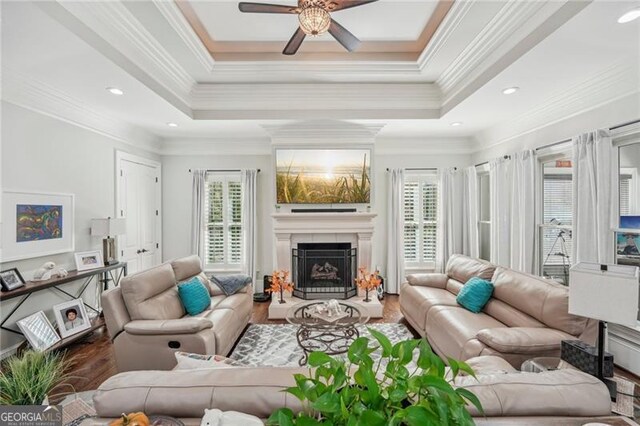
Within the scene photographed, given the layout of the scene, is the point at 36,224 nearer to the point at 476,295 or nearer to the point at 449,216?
the point at 476,295

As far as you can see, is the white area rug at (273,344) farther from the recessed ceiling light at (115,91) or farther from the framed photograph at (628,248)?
the recessed ceiling light at (115,91)

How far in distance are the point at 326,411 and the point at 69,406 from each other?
1.69 m

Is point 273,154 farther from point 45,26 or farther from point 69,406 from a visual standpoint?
point 69,406

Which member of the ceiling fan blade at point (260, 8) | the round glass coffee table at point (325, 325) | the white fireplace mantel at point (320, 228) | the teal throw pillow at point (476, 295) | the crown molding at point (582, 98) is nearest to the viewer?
the ceiling fan blade at point (260, 8)

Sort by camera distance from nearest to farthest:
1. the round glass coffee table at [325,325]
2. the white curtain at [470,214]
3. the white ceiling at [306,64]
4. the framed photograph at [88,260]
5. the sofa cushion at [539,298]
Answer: the white ceiling at [306,64]
the sofa cushion at [539,298]
the round glass coffee table at [325,325]
the framed photograph at [88,260]
the white curtain at [470,214]

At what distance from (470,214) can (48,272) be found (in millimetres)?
5570

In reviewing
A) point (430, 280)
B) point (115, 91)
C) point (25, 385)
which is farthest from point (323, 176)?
point (25, 385)

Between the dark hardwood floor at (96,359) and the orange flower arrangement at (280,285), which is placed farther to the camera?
the orange flower arrangement at (280,285)

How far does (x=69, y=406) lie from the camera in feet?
5.13

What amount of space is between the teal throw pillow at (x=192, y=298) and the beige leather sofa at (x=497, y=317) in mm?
2231

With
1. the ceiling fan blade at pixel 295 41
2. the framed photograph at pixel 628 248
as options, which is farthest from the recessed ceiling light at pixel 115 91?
the framed photograph at pixel 628 248

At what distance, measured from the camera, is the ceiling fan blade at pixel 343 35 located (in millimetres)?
2352

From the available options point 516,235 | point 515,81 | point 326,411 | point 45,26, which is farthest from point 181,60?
point 516,235

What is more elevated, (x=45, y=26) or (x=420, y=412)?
(x=45, y=26)
